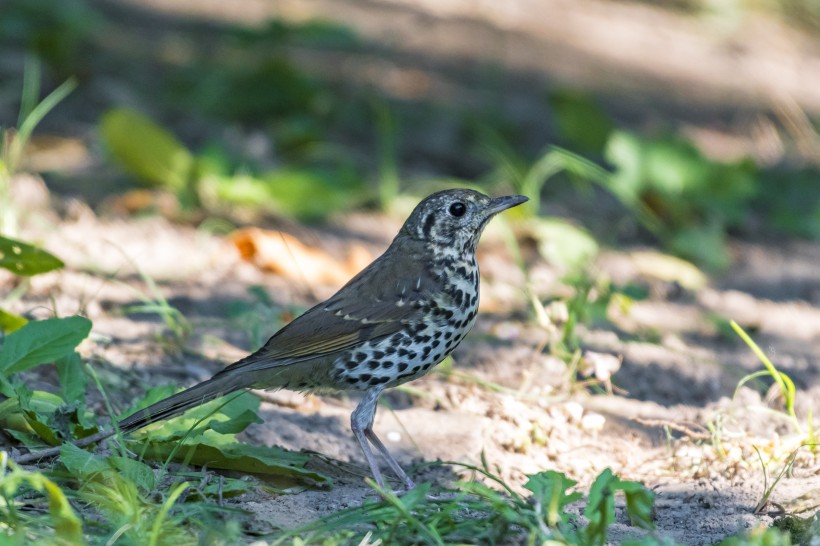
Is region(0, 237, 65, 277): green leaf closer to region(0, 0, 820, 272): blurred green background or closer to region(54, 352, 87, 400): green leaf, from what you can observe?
region(54, 352, 87, 400): green leaf

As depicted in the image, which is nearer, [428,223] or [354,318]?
[354,318]

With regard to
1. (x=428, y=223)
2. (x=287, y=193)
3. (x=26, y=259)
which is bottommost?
(x=287, y=193)

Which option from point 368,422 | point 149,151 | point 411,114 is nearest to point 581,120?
point 411,114

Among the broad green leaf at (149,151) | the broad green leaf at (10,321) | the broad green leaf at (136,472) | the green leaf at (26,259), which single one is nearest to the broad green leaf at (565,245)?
the broad green leaf at (149,151)

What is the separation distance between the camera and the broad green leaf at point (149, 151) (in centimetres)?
635

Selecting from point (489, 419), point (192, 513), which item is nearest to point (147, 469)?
point (192, 513)

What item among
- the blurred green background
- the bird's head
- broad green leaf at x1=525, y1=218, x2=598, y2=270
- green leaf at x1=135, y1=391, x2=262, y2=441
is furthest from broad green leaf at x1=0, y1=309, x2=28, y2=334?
broad green leaf at x1=525, y1=218, x2=598, y2=270

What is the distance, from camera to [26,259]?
164 inches

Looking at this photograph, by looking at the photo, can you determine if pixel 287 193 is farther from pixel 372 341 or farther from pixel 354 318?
pixel 372 341

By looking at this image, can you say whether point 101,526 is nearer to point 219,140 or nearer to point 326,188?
point 326,188

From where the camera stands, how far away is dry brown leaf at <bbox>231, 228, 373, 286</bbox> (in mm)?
5852

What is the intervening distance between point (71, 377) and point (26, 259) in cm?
62

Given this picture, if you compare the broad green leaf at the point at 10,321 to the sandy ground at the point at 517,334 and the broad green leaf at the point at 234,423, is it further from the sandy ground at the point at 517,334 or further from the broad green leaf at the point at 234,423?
the broad green leaf at the point at 234,423

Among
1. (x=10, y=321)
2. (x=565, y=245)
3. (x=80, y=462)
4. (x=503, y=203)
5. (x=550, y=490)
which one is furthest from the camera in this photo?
(x=565, y=245)
